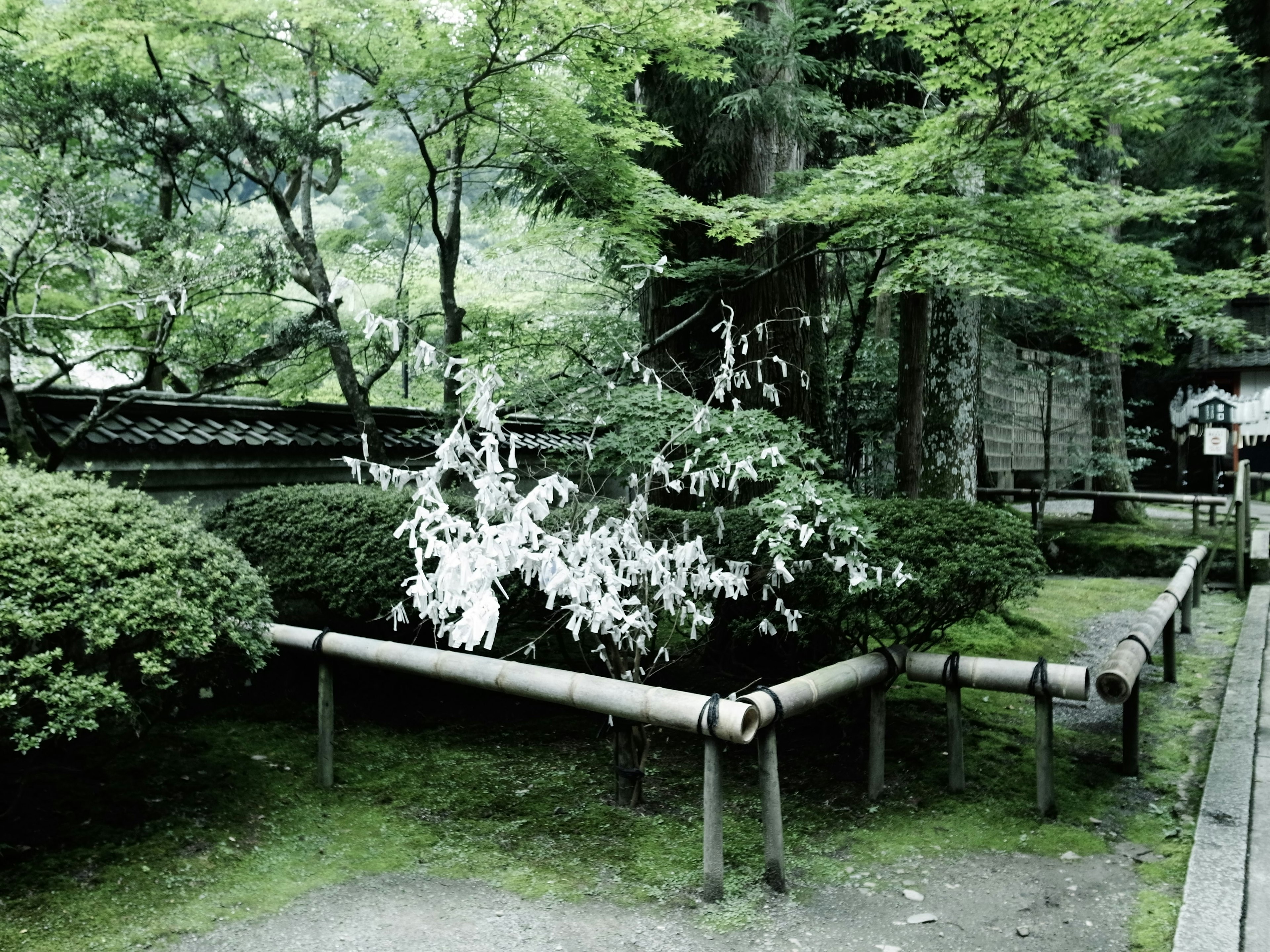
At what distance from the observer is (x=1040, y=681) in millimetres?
4668

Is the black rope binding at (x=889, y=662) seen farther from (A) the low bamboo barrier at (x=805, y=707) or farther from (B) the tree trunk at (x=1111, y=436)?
(B) the tree trunk at (x=1111, y=436)

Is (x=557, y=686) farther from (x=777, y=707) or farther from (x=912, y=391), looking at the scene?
(x=912, y=391)

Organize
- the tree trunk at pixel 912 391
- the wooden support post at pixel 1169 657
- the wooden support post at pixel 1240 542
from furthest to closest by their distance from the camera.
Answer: the wooden support post at pixel 1240 542 → the tree trunk at pixel 912 391 → the wooden support post at pixel 1169 657

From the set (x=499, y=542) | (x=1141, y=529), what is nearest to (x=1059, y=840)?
(x=499, y=542)

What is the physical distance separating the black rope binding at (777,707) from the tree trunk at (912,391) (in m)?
5.89

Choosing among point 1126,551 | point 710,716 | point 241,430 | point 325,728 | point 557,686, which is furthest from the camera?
point 1126,551

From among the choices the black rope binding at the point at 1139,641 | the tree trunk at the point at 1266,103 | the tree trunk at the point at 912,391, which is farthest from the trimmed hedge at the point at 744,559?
the tree trunk at the point at 1266,103

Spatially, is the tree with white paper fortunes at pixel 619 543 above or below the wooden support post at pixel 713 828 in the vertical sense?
above

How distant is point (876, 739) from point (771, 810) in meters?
1.39

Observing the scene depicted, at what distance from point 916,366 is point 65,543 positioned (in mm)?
7941

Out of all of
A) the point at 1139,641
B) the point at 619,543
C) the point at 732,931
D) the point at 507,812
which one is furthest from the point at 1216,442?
the point at 732,931

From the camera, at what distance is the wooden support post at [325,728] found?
17.7 feet

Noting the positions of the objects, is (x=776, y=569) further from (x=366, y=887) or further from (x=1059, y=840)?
(x=366, y=887)

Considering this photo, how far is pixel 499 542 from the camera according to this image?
3.98 metres
